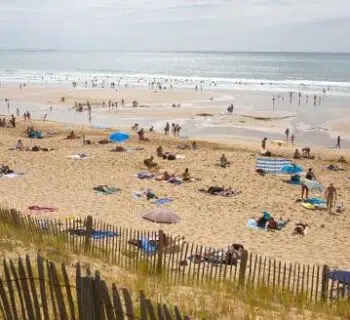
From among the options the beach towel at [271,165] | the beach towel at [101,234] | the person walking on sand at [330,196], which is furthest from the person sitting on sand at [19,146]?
the beach towel at [101,234]

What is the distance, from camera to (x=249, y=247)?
14.0m

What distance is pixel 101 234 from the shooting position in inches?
433

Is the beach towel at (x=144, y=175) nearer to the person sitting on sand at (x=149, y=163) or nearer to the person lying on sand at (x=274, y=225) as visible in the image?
the person sitting on sand at (x=149, y=163)

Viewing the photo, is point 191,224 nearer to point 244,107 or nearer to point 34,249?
point 34,249

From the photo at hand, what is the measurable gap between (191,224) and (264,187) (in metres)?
6.22

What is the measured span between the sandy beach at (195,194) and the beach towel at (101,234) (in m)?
3.76

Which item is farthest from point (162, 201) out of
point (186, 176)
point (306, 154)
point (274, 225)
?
point (306, 154)

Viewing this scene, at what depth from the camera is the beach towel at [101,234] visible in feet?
35.7

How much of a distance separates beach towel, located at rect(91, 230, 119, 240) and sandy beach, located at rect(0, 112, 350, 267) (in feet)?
12.3

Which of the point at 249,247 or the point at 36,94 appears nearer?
the point at 249,247

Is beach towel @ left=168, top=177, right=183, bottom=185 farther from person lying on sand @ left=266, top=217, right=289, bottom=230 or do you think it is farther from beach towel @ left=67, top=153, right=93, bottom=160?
person lying on sand @ left=266, top=217, right=289, bottom=230

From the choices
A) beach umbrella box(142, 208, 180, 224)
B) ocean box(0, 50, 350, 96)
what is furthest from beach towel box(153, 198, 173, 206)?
ocean box(0, 50, 350, 96)

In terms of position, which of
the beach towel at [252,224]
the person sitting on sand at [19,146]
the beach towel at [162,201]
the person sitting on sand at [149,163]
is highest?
the person sitting on sand at [19,146]

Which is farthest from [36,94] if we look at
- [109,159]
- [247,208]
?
[247,208]
